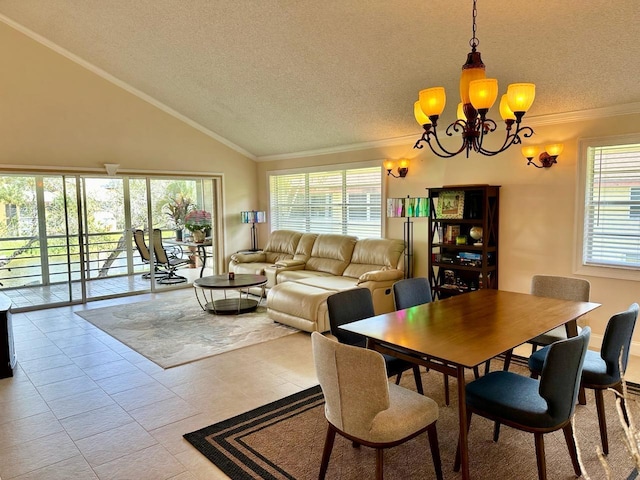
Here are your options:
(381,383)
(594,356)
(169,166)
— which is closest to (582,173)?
(594,356)

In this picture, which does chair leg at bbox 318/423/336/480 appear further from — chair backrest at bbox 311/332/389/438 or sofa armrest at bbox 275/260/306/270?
sofa armrest at bbox 275/260/306/270

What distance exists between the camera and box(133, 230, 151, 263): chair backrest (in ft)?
24.6

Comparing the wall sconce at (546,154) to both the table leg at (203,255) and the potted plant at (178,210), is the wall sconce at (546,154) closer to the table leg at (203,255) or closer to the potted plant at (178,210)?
the potted plant at (178,210)

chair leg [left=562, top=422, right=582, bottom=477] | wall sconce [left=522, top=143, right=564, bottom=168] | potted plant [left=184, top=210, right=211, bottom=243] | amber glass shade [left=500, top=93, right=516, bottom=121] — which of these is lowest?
chair leg [left=562, top=422, right=582, bottom=477]

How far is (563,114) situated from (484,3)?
182 cm

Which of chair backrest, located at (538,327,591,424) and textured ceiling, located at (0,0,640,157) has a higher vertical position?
textured ceiling, located at (0,0,640,157)

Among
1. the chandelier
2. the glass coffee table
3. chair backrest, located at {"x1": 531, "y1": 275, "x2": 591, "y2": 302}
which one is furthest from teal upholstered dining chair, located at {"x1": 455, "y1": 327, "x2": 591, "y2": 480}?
the glass coffee table

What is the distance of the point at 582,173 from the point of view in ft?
15.0

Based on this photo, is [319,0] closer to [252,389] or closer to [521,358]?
[252,389]

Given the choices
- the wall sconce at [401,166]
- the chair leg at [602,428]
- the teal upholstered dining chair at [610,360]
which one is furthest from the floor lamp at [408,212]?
the chair leg at [602,428]

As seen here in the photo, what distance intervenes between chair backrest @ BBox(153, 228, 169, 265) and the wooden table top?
221 inches

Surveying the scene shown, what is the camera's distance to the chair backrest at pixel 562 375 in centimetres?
217

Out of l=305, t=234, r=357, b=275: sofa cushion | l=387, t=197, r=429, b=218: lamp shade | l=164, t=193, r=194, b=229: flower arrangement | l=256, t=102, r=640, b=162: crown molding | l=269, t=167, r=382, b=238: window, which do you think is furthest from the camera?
Result: l=164, t=193, r=194, b=229: flower arrangement

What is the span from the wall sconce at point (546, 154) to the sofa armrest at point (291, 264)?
3.54 m
